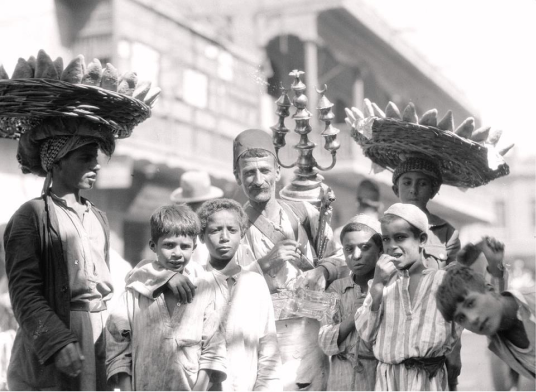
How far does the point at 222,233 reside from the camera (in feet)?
13.4

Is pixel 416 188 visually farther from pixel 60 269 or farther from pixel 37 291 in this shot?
pixel 37 291

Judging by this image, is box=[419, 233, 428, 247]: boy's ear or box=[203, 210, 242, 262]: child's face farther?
box=[203, 210, 242, 262]: child's face

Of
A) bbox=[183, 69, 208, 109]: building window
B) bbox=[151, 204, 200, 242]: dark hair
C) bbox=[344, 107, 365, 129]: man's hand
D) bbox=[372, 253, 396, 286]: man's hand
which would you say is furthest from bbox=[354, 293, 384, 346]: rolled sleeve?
bbox=[183, 69, 208, 109]: building window

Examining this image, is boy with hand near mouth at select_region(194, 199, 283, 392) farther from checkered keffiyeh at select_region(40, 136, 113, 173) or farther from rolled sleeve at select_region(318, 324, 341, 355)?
checkered keffiyeh at select_region(40, 136, 113, 173)

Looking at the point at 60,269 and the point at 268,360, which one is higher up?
the point at 60,269

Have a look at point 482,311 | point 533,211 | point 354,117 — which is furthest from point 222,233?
point 533,211

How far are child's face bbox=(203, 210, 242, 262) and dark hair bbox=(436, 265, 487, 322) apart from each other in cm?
134

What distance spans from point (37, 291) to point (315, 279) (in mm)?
1610

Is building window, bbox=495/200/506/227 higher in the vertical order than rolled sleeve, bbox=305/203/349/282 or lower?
higher

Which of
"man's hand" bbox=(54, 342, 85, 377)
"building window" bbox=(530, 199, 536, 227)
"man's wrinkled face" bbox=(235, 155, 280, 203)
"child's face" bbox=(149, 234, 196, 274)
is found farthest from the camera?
"building window" bbox=(530, 199, 536, 227)

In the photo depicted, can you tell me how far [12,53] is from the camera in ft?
41.7

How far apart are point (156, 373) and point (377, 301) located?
1.17m

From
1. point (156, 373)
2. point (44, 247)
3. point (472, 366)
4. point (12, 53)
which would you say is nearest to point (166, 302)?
point (156, 373)

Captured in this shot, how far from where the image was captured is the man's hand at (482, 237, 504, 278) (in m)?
3.86
